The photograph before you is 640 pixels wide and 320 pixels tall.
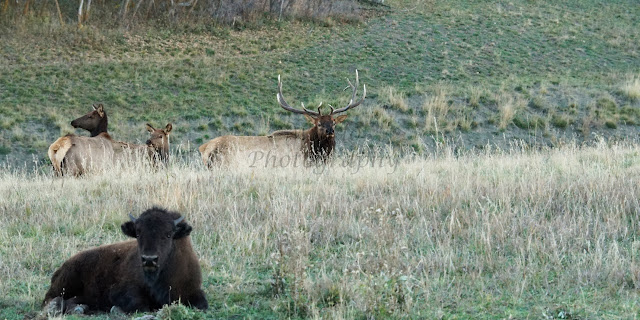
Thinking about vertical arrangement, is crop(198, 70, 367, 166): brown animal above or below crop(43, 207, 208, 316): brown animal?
below

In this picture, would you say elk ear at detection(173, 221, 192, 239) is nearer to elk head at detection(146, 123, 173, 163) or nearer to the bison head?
the bison head

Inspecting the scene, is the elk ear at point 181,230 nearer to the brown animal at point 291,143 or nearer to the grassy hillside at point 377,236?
the grassy hillside at point 377,236

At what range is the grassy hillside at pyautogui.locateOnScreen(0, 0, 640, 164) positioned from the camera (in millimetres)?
23219

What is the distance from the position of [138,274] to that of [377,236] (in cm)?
239

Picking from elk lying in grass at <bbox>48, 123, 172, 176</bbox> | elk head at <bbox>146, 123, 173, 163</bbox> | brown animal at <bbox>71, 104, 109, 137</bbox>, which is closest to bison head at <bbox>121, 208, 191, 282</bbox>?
elk lying in grass at <bbox>48, 123, 172, 176</bbox>

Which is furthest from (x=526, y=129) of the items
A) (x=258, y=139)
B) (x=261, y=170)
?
(x=261, y=170)

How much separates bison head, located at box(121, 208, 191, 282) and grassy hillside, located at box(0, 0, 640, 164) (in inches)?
456

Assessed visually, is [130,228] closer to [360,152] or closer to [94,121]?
[94,121]

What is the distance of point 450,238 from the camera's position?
8.04 meters

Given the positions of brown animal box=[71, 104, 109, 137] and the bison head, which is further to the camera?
brown animal box=[71, 104, 109, 137]

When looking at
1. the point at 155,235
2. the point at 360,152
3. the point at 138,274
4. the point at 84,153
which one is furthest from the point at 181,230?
the point at 360,152

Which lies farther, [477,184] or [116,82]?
[116,82]

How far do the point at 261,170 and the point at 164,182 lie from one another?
2342mm

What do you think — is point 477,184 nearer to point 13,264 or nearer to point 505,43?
point 13,264
